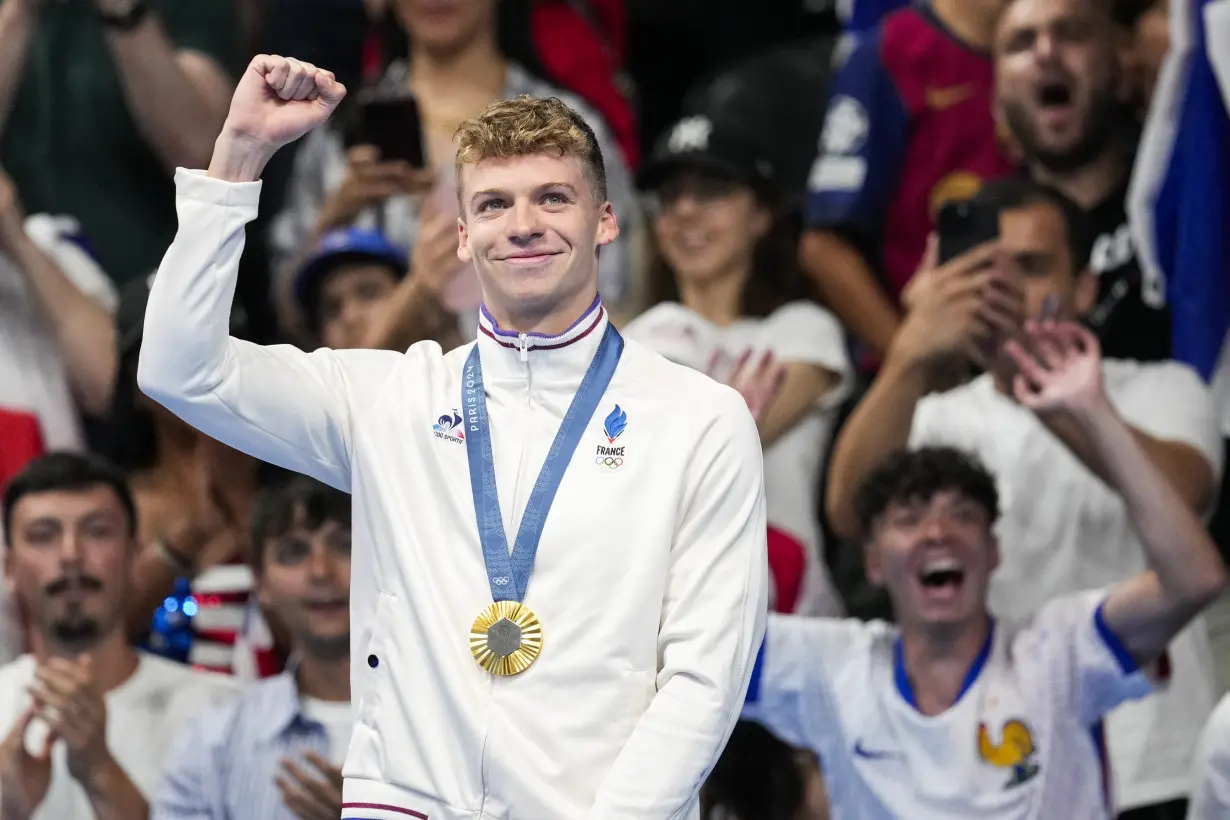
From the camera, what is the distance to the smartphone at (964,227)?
5.46 metres

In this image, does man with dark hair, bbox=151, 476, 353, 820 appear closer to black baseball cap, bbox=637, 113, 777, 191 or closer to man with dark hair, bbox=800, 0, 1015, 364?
black baseball cap, bbox=637, 113, 777, 191

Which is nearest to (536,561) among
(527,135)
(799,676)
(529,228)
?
(529,228)

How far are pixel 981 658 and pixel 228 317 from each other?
2488 millimetres

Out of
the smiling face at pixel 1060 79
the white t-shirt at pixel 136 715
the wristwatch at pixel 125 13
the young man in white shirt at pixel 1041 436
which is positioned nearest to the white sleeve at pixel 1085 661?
the young man in white shirt at pixel 1041 436

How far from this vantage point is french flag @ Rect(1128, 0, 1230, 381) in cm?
530

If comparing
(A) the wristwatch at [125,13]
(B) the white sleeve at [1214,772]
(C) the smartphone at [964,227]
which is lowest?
(B) the white sleeve at [1214,772]

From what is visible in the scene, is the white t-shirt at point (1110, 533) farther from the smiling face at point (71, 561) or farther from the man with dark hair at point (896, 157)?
the smiling face at point (71, 561)

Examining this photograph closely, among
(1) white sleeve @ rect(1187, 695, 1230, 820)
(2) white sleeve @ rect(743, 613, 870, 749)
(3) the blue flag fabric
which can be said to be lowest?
(1) white sleeve @ rect(1187, 695, 1230, 820)

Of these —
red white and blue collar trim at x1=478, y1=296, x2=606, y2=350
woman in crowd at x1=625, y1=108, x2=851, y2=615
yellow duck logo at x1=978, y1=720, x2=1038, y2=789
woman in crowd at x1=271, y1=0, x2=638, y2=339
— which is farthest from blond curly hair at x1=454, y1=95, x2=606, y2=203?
woman in crowd at x1=271, y1=0, x2=638, y2=339

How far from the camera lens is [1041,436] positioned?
549cm

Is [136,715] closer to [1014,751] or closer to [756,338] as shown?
[756,338]

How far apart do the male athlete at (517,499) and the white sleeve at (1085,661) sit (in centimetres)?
189

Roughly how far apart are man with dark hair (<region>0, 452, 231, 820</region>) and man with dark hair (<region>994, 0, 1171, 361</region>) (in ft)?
9.45

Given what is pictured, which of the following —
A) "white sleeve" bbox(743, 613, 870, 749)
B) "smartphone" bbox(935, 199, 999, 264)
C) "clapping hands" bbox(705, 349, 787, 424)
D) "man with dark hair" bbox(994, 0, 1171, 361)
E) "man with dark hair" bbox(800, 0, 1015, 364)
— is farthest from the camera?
"man with dark hair" bbox(800, 0, 1015, 364)
